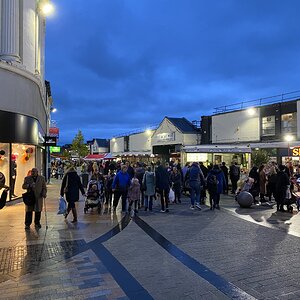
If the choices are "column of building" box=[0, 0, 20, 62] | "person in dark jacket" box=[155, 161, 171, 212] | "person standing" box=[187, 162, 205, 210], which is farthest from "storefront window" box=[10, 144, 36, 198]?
"person standing" box=[187, 162, 205, 210]

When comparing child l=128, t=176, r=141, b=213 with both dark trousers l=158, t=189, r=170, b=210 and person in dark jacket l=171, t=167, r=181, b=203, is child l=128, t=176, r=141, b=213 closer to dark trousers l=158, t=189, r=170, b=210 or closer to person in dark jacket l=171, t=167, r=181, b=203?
dark trousers l=158, t=189, r=170, b=210

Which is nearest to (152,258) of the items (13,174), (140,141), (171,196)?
(171,196)

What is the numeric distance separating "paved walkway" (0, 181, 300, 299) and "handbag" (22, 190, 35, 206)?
0.67 metres

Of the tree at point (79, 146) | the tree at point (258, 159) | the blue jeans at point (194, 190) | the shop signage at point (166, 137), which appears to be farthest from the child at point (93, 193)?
the tree at point (79, 146)

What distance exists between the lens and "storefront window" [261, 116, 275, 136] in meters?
32.6

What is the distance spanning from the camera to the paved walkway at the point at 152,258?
17.4 feet

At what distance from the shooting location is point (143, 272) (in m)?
6.13

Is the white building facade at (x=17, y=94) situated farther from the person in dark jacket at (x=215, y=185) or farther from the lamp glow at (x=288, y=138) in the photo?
the lamp glow at (x=288, y=138)

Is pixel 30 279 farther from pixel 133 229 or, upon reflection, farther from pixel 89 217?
pixel 89 217

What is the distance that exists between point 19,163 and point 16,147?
3.38ft

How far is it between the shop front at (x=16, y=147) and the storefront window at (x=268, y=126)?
22.1m

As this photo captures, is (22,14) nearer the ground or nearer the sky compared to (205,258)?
nearer the sky

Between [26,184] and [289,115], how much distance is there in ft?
85.3

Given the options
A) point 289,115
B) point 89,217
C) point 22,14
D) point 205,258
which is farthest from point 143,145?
point 205,258
